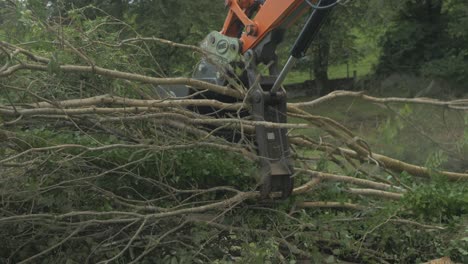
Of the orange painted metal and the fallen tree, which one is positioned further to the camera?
the orange painted metal

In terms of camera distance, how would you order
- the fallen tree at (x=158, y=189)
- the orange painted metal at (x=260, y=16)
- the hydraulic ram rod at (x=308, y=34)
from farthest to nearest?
the orange painted metal at (x=260, y=16), the hydraulic ram rod at (x=308, y=34), the fallen tree at (x=158, y=189)

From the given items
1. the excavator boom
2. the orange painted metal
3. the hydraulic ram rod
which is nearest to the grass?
the orange painted metal

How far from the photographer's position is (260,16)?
15.6ft

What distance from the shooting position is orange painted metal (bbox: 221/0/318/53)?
4449 millimetres

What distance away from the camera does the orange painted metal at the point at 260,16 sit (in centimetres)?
445

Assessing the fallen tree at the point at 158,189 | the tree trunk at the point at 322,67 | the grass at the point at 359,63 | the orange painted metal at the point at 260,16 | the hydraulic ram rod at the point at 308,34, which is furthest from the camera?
the grass at the point at 359,63

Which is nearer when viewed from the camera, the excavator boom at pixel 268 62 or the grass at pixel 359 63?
the excavator boom at pixel 268 62

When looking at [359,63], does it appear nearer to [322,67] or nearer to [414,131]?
[322,67]

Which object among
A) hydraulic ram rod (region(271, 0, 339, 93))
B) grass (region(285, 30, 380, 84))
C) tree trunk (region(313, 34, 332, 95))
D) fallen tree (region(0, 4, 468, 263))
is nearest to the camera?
fallen tree (region(0, 4, 468, 263))

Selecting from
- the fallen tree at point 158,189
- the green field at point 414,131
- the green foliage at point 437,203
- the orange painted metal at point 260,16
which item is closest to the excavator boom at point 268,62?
the orange painted metal at point 260,16

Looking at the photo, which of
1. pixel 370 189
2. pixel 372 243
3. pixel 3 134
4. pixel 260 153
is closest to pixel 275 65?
pixel 260 153

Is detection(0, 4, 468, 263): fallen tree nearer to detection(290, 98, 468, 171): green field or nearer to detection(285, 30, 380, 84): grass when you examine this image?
detection(290, 98, 468, 171): green field

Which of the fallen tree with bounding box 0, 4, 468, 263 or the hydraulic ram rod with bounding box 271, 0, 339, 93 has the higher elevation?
the hydraulic ram rod with bounding box 271, 0, 339, 93

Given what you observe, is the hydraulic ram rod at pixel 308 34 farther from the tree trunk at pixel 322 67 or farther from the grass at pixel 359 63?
the grass at pixel 359 63
